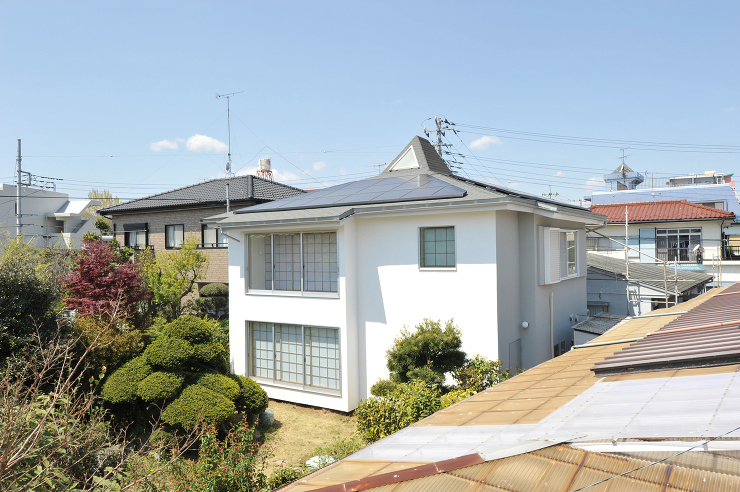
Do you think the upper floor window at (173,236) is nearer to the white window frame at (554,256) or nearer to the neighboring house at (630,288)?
the white window frame at (554,256)

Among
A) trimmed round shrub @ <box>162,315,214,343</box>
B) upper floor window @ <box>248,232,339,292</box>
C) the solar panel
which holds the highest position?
the solar panel

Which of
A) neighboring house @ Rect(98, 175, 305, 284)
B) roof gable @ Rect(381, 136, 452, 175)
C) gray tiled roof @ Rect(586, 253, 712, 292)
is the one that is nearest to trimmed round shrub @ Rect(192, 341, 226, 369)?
roof gable @ Rect(381, 136, 452, 175)

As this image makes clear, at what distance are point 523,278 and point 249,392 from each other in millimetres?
8358

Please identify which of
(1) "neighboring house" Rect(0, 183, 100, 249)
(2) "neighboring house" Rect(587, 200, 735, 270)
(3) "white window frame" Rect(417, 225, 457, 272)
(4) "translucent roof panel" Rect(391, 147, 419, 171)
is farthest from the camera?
(1) "neighboring house" Rect(0, 183, 100, 249)

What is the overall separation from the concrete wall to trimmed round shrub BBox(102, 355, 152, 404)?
11.1 m

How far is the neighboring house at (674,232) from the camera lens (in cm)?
3044

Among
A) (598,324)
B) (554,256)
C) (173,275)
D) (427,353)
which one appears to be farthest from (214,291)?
(598,324)

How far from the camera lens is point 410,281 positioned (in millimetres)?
13812

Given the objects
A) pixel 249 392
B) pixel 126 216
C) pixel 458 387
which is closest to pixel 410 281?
pixel 458 387

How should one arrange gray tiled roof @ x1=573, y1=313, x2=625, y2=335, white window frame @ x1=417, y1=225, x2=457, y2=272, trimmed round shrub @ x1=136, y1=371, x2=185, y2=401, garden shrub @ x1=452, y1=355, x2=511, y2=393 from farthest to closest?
gray tiled roof @ x1=573, y1=313, x2=625, y2=335
white window frame @ x1=417, y1=225, x2=457, y2=272
garden shrub @ x1=452, y1=355, x2=511, y2=393
trimmed round shrub @ x1=136, y1=371, x2=185, y2=401

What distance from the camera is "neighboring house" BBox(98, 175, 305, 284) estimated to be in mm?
24531

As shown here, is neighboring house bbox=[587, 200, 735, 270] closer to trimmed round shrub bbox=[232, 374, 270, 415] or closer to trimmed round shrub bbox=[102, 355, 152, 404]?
trimmed round shrub bbox=[232, 374, 270, 415]

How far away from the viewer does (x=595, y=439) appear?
9.48 feet

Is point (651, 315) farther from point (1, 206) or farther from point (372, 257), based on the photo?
point (1, 206)
